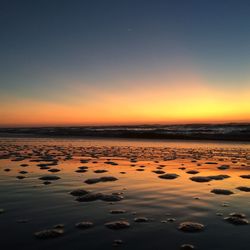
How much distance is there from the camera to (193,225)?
5.42m

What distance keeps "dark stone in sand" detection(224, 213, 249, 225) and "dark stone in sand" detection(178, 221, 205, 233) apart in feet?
2.16

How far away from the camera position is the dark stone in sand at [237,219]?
18.6 ft

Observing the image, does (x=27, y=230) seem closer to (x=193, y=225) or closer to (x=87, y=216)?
(x=87, y=216)

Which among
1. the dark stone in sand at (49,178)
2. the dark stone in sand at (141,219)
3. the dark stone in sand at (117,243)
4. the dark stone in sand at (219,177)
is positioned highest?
the dark stone in sand at (49,178)

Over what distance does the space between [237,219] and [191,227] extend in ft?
3.42

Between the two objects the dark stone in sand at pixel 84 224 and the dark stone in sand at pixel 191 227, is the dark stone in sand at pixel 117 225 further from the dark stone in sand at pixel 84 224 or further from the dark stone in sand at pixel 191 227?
the dark stone in sand at pixel 191 227

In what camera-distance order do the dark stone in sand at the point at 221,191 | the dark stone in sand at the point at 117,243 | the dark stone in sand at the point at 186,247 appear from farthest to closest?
the dark stone in sand at the point at 221,191 < the dark stone in sand at the point at 117,243 < the dark stone in sand at the point at 186,247

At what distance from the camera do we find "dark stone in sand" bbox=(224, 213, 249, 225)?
223 inches

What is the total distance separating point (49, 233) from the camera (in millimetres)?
5031

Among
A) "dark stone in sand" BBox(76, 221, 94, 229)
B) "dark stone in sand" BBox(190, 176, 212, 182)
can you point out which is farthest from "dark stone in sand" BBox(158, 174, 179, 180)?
"dark stone in sand" BBox(76, 221, 94, 229)

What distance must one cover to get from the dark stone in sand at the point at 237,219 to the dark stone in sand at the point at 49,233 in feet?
9.80

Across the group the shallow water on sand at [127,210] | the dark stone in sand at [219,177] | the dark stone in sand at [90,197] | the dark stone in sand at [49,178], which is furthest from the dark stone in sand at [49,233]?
the dark stone in sand at [219,177]

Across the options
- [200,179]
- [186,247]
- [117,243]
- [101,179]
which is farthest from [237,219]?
[101,179]

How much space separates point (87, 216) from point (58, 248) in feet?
4.95
